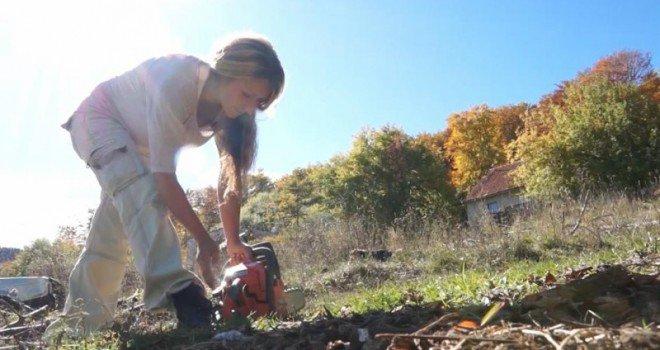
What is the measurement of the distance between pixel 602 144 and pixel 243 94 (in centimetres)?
3403

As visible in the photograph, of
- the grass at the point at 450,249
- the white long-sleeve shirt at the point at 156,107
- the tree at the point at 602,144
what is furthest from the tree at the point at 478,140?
the white long-sleeve shirt at the point at 156,107

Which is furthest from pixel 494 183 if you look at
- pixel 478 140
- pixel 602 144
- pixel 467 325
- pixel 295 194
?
pixel 467 325

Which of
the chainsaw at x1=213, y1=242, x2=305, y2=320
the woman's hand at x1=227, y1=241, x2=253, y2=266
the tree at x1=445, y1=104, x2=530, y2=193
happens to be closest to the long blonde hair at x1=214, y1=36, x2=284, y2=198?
the woman's hand at x1=227, y1=241, x2=253, y2=266

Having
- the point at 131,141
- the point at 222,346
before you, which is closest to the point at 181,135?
the point at 131,141

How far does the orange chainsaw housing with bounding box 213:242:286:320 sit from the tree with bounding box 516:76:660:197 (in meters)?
30.1

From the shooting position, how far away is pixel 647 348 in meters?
1.12

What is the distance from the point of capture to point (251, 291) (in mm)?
3486

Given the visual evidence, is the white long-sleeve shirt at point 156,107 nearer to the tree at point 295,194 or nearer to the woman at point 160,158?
the woman at point 160,158

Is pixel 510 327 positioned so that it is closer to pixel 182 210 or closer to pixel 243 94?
pixel 182 210

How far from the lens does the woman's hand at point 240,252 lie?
3.63 m

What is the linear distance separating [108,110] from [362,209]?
109 ft

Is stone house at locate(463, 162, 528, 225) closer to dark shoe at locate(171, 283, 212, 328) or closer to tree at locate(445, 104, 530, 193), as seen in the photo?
tree at locate(445, 104, 530, 193)

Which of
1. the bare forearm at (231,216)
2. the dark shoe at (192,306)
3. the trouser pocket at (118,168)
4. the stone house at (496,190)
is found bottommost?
the dark shoe at (192,306)

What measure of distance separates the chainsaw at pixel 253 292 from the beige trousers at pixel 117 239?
0.98 ft
